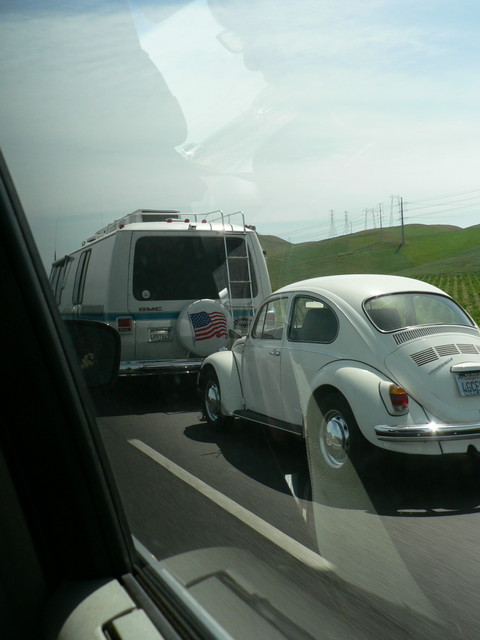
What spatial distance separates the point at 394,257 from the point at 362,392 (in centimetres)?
158

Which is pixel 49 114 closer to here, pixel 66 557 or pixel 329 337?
pixel 66 557

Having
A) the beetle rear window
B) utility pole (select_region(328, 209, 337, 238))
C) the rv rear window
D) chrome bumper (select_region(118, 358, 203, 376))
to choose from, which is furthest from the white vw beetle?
chrome bumper (select_region(118, 358, 203, 376))

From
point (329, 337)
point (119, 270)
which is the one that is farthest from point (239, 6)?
point (119, 270)

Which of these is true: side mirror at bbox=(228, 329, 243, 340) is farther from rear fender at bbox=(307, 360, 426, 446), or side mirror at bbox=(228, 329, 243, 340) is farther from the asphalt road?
the asphalt road

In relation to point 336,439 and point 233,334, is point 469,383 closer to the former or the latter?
point 336,439

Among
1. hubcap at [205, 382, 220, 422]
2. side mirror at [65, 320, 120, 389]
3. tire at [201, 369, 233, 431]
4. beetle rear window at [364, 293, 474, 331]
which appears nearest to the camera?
side mirror at [65, 320, 120, 389]

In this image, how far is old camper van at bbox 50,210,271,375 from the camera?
230 cm

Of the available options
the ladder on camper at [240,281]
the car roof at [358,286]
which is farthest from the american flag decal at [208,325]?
the car roof at [358,286]

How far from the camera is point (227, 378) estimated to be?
4441 mm

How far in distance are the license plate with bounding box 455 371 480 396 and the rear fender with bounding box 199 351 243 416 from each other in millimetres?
1128

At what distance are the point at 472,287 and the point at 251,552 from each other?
885 mm

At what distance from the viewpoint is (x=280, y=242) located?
1.76m

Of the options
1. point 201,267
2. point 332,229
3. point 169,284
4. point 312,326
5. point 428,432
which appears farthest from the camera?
point 169,284

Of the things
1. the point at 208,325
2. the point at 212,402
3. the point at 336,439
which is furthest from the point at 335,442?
the point at 208,325
